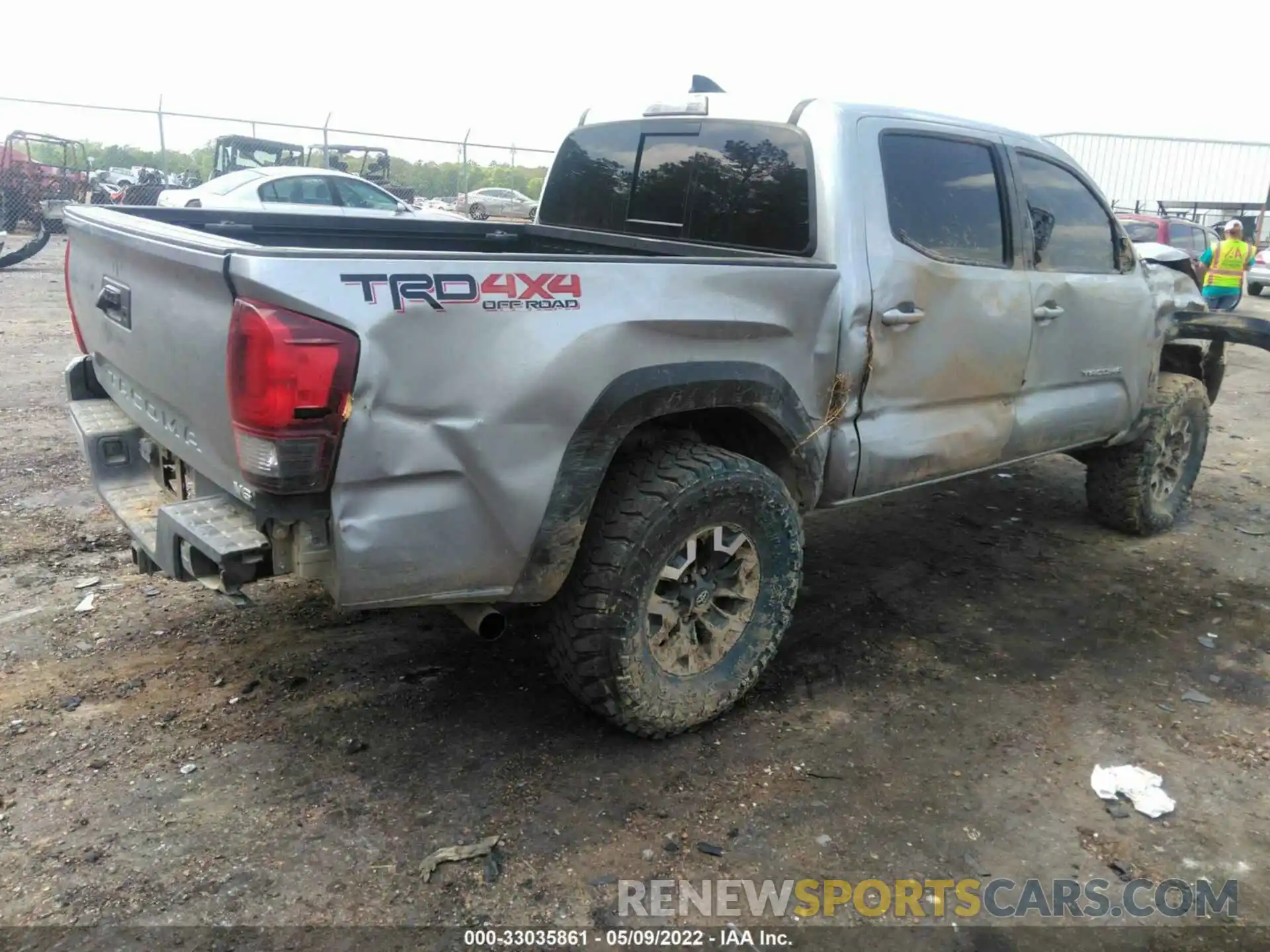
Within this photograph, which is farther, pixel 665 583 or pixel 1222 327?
pixel 1222 327

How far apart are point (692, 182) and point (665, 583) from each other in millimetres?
1687

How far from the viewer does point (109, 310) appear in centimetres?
305

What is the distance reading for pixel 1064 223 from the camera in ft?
14.4

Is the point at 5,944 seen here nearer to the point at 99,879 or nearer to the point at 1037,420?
the point at 99,879

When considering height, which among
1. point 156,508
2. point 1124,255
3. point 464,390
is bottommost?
point 156,508

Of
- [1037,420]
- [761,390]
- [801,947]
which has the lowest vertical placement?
[801,947]

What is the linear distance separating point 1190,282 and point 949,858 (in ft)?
13.2

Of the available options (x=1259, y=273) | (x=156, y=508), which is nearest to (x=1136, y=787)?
(x=156, y=508)

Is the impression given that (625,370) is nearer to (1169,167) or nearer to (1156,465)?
(1156,465)

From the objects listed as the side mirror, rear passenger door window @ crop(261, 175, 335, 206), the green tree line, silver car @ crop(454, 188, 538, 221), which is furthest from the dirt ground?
the green tree line

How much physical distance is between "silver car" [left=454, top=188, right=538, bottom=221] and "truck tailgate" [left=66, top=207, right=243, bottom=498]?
16599mm

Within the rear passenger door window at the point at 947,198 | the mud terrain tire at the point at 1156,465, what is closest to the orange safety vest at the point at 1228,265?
the mud terrain tire at the point at 1156,465

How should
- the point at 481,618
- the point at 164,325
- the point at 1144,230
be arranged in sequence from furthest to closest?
1. the point at 1144,230
2. the point at 481,618
3. the point at 164,325

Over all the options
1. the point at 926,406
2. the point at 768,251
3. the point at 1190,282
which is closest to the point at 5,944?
the point at 768,251
